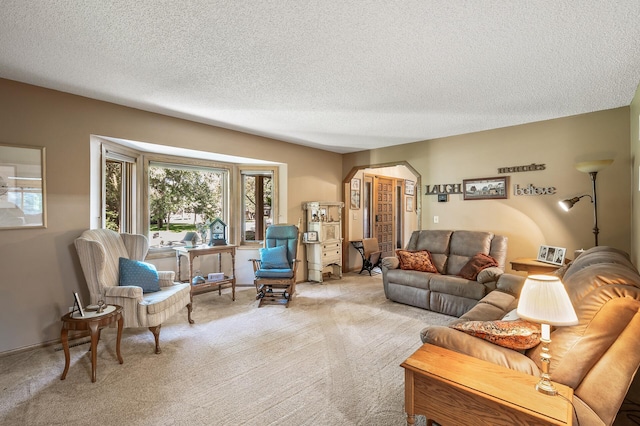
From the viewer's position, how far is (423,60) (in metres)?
2.36

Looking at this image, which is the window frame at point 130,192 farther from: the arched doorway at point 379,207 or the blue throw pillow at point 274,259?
the arched doorway at point 379,207

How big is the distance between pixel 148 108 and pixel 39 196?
57.8 inches

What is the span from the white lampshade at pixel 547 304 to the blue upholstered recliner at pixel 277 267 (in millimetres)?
3202

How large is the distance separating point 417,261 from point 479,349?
2749 millimetres

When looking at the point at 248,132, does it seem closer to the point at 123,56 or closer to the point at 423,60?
the point at 123,56

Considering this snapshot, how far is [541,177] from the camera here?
3992 mm

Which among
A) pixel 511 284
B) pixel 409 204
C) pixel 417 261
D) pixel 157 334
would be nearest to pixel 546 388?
pixel 511 284

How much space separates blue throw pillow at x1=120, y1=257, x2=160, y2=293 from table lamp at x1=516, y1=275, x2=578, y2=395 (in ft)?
10.9

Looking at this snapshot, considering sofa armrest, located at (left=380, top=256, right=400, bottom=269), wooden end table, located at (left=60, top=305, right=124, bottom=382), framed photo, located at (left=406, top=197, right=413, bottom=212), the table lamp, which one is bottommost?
wooden end table, located at (left=60, top=305, right=124, bottom=382)

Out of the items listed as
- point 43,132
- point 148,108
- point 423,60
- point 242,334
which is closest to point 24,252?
point 43,132

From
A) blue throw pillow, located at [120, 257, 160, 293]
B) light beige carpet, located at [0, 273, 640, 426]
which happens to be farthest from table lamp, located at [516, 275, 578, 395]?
blue throw pillow, located at [120, 257, 160, 293]

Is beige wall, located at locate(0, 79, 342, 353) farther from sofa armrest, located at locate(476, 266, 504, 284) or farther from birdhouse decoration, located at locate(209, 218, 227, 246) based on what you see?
sofa armrest, located at locate(476, 266, 504, 284)

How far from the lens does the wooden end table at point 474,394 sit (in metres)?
1.18

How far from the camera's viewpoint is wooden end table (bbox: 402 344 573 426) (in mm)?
1178
